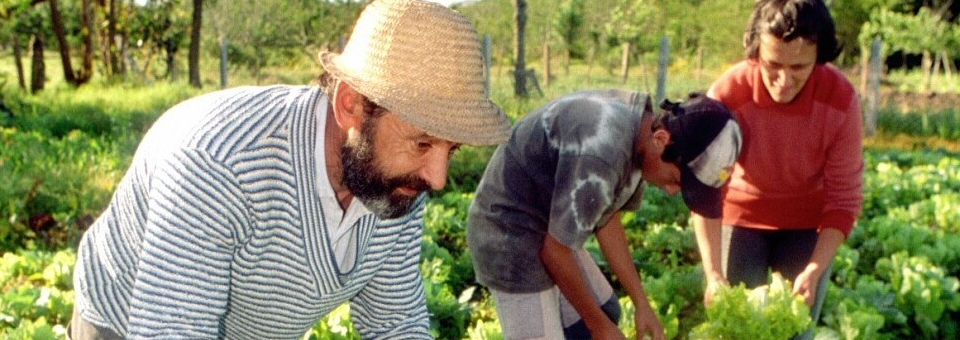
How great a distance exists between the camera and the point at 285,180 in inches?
66.0

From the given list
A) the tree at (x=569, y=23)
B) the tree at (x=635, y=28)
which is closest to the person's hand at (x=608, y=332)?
the tree at (x=635, y=28)

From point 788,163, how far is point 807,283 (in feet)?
1.34

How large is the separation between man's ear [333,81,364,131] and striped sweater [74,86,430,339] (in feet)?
0.16

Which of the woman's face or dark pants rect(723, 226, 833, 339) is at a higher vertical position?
the woman's face

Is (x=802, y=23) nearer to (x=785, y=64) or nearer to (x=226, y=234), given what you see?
(x=785, y=64)

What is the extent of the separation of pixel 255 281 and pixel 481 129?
1.73 ft

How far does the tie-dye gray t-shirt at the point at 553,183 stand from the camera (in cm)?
233

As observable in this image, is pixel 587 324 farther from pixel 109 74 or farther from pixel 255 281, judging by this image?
pixel 109 74

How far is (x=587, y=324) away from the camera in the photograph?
8.95 feet

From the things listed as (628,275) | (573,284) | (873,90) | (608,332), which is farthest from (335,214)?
(873,90)

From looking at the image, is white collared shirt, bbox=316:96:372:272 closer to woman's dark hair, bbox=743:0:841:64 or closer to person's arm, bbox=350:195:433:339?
person's arm, bbox=350:195:433:339

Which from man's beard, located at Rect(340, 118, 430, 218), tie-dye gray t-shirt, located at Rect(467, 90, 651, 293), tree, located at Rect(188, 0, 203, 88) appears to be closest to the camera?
man's beard, located at Rect(340, 118, 430, 218)

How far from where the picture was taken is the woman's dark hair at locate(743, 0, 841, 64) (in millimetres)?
2881

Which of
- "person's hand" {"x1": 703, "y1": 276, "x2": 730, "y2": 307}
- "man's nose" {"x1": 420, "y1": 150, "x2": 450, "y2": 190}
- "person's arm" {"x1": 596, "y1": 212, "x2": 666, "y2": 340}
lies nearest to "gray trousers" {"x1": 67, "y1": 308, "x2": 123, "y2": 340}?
"man's nose" {"x1": 420, "y1": 150, "x2": 450, "y2": 190}
